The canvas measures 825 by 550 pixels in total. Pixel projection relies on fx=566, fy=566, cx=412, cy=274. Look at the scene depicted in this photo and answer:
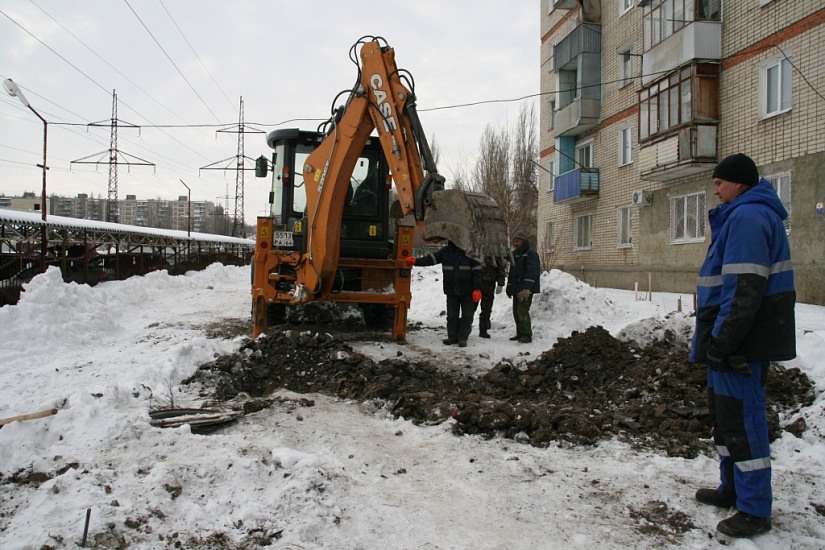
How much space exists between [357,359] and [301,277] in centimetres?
210

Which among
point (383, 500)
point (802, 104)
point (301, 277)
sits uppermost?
point (802, 104)

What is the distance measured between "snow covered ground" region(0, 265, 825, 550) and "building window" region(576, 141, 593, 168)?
55.6ft

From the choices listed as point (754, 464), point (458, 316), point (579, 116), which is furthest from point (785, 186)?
point (754, 464)

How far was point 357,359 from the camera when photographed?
6.20 m

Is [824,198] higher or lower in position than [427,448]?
higher

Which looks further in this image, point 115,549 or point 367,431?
point 367,431

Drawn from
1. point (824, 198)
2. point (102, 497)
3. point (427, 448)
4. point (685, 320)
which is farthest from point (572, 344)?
point (824, 198)

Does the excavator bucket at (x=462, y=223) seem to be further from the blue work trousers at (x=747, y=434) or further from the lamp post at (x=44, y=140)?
the lamp post at (x=44, y=140)

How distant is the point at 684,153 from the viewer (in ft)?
48.4

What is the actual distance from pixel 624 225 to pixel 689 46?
6.10 metres

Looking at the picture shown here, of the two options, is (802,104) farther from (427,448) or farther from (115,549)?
(115,549)

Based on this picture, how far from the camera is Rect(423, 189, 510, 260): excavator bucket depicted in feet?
22.0

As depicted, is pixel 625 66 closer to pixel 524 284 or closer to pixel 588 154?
pixel 588 154

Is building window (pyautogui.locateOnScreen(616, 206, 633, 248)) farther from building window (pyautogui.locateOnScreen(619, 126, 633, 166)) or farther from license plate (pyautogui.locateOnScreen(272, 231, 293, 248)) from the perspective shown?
license plate (pyautogui.locateOnScreen(272, 231, 293, 248))
